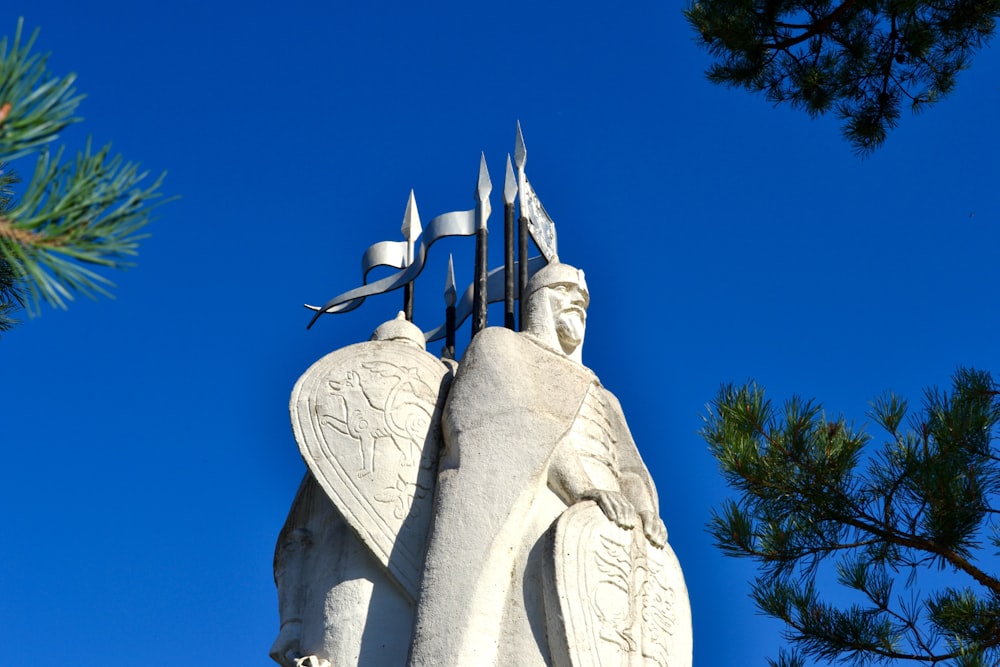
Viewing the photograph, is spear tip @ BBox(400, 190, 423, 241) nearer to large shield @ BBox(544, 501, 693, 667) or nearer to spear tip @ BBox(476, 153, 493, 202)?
spear tip @ BBox(476, 153, 493, 202)

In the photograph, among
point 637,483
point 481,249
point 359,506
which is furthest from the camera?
point 481,249

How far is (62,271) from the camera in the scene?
237 cm

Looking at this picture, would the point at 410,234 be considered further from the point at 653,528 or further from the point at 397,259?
the point at 653,528

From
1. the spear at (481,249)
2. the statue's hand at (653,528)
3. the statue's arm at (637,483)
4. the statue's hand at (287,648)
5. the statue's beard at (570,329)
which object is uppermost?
the spear at (481,249)

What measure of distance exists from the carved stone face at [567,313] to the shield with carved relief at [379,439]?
68 centimetres

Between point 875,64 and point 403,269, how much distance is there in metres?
3.13

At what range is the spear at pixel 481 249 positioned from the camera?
24.2 ft

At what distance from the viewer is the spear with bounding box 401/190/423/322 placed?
27.5ft

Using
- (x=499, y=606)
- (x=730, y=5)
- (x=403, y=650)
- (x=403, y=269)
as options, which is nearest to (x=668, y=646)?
(x=499, y=606)

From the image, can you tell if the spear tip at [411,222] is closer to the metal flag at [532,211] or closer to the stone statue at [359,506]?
the metal flag at [532,211]

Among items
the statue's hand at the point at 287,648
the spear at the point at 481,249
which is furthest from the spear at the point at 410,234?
the statue's hand at the point at 287,648

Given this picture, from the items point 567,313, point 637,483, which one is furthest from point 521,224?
point 637,483

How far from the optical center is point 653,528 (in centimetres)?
629

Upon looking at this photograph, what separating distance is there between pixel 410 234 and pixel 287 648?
319cm
